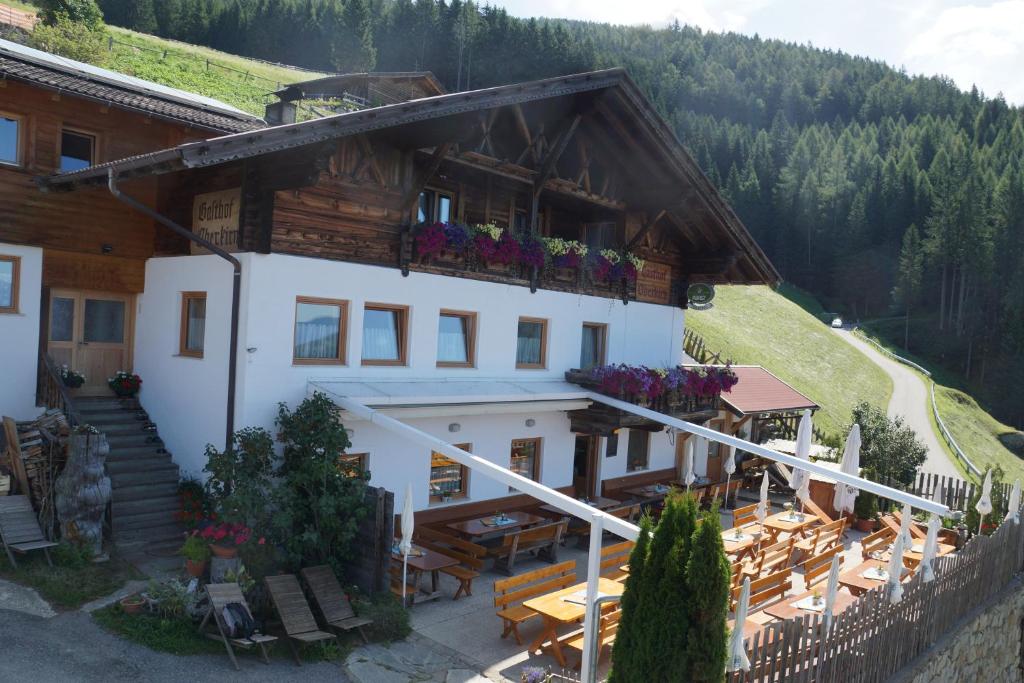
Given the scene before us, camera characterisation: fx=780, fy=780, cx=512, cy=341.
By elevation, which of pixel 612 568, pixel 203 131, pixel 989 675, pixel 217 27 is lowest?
pixel 989 675

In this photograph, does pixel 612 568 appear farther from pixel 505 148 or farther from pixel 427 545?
pixel 505 148

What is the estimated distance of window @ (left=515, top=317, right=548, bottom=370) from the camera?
15898mm

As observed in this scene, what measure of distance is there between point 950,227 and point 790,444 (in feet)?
220

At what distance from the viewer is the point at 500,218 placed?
16.0 m

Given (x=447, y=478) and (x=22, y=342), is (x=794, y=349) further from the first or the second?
(x=22, y=342)

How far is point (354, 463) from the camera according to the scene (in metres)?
12.4

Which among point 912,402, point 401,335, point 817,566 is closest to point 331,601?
point 401,335

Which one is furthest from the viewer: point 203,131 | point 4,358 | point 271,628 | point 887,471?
point 887,471

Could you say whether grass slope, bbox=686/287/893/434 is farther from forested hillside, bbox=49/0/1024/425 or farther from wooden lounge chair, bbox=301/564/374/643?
wooden lounge chair, bbox=301/564/374/643

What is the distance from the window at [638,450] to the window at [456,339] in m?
5.98

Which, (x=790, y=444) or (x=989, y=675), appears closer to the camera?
(x=989, y=675)

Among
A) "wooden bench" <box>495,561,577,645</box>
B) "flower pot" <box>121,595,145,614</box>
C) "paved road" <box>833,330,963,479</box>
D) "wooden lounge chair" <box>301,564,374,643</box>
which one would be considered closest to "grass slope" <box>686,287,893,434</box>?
"paved road" <box>833,330,963,479</box>

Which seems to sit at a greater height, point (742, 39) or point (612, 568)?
point (742, 39)

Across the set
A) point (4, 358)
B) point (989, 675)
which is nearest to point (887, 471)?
point (989, 675)
